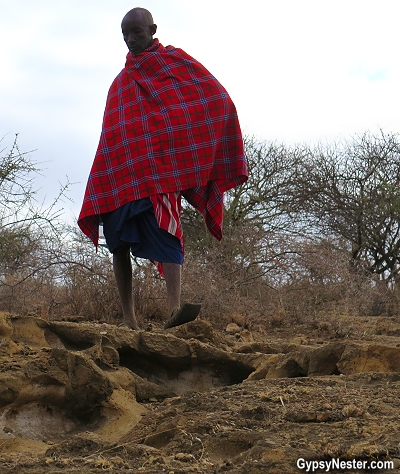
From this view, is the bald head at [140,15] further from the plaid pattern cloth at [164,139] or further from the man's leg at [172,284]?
the man's leg at [172,284]

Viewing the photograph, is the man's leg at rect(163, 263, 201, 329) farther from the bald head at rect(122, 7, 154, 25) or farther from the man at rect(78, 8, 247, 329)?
the bald head at rect(122, 7, 154, 25)

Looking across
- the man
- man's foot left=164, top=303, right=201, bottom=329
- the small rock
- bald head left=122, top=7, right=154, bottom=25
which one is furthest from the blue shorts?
the small rock

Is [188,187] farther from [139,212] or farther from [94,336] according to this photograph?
[94,336]

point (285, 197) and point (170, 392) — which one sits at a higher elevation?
point (285, 197)

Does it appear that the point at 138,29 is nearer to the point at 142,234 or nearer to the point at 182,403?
the point at 142,234

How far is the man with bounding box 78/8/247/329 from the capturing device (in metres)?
5.02

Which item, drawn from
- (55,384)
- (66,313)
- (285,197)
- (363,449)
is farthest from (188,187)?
(285,197)

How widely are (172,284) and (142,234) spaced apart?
0.44 metres

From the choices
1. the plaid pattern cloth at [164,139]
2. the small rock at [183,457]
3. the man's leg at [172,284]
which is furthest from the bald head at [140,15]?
the small rock at [183,457]

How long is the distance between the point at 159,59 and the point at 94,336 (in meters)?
2.05

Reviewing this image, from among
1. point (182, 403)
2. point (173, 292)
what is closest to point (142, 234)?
point (173, 292)

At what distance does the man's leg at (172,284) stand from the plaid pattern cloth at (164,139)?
50 cm

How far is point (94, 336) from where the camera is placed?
4.45m

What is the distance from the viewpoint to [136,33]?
17.1 feet
